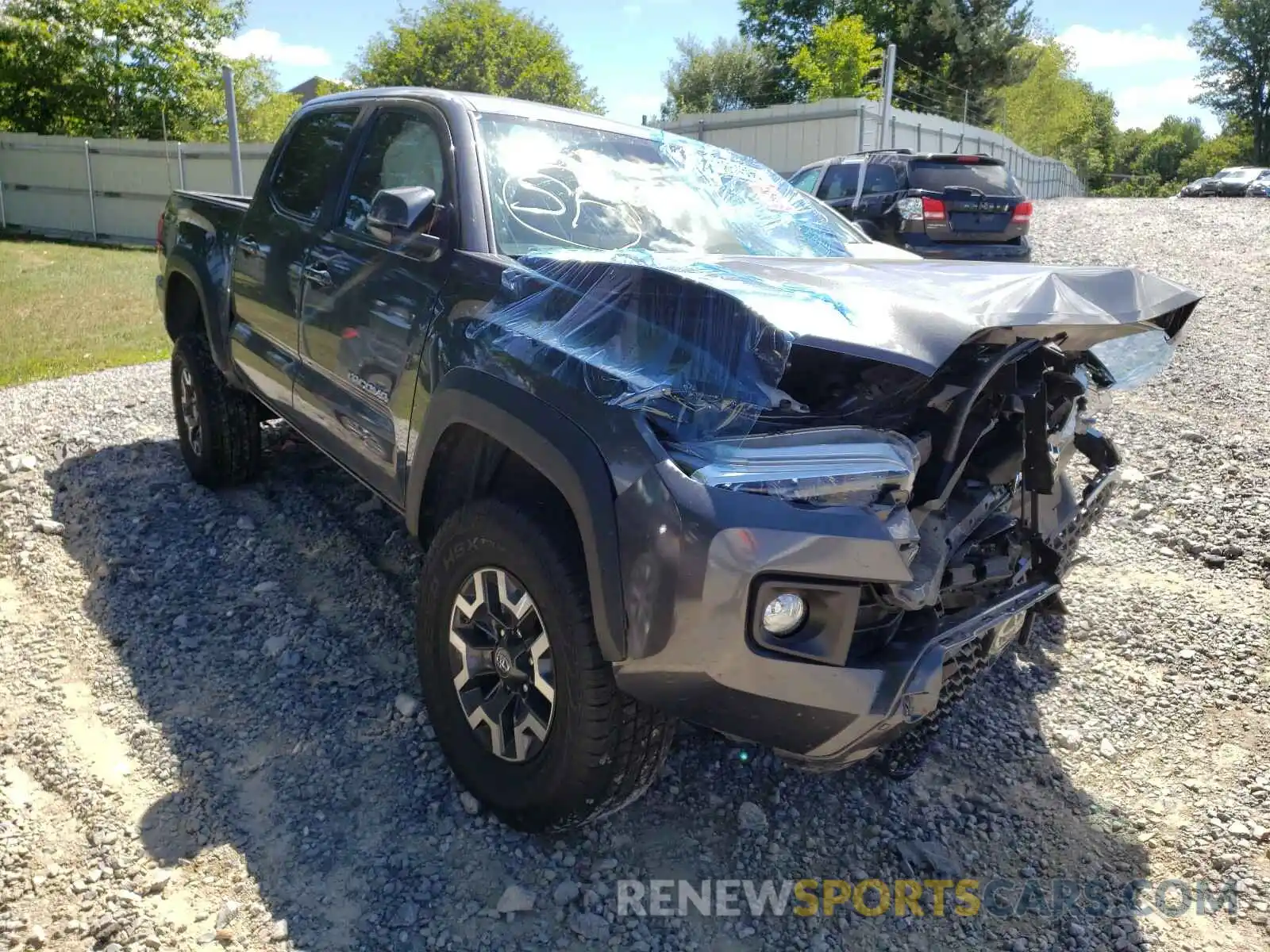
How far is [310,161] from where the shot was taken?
14.3ft

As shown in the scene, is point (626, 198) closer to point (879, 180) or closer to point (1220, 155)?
point (879, 180)

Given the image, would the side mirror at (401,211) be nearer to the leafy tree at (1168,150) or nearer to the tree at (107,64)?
the tree at (107,64)

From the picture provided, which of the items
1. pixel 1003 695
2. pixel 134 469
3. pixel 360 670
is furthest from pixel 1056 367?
pixel 134 469

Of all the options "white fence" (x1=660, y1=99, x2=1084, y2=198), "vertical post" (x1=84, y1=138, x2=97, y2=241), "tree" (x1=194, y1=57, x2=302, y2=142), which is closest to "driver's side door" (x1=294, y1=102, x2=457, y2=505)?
"white fence" (x1=660, y1=99, x2=1084, y2=198)

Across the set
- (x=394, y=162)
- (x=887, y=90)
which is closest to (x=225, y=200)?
(x=394, y=162)

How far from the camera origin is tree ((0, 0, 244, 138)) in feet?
85.4

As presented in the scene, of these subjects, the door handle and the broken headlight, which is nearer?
the broken headlight

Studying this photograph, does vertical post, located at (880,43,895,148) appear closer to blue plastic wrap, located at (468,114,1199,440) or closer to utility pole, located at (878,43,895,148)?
utility pole, located at (878,43,895,148)

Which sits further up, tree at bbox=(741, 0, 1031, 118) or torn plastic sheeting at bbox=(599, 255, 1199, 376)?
tree at bbox=(741, 0, 1031, 118)

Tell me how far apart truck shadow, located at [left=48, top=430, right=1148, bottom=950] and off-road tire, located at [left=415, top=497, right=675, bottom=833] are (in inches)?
9.7

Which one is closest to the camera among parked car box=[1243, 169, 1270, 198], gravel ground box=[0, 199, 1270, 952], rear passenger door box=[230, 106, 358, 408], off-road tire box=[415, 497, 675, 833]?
off-road tire box=[415, 497, 675, 833]

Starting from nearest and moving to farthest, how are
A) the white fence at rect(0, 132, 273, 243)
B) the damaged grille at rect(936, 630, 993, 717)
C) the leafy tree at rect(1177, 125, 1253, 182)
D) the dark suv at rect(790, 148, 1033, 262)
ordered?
the damaged grille at rect(936, 630, 993, 717)
the dark suv at rect(790, 148, 1033, 262)
the white fence at rect(0, 132, 273, 243)
the leafy tree at rect(1177, 125, 1253, 182)

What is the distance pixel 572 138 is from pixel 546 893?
2.55 meters

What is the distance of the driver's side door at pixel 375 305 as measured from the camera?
3.23m
